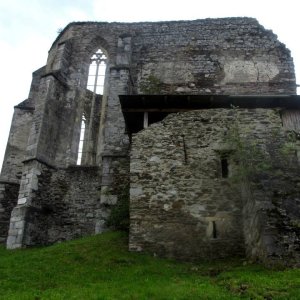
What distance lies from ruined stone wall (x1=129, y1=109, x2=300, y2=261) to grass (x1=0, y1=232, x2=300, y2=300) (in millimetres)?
656

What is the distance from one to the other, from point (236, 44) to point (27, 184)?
38.2 ft

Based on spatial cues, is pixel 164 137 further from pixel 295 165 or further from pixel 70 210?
pixel 70 210

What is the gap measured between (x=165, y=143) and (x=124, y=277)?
14.4ft

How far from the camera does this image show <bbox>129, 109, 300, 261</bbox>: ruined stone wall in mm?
10219

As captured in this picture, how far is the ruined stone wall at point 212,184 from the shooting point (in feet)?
33.5

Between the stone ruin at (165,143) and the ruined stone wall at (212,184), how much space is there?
1.1 inches

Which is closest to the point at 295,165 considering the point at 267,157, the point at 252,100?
the point at 267,157

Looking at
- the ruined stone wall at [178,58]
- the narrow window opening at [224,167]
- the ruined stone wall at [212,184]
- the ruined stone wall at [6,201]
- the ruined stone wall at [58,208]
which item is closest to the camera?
the ruined stone wall at [212,184]

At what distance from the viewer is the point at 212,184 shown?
11.7 metres

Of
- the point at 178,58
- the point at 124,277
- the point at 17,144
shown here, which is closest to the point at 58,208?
the point at 17,144

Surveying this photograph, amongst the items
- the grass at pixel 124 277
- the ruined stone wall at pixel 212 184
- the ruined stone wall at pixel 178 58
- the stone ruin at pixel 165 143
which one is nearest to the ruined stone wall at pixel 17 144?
the stone ruin at pixel 165 143

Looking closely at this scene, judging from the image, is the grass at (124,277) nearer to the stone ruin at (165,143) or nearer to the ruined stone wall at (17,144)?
the stone ruin at (165,143)

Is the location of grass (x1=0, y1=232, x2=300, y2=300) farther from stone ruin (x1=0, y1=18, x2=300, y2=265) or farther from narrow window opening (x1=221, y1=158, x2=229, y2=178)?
narrow window opening (x1=221, y1=158, x2=229, y2=178)

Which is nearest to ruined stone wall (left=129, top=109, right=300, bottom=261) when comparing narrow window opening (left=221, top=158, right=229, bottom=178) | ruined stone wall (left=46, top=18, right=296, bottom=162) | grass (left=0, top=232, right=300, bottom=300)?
narrow window opening (left=221, top=158, right=229, bottom=178)
